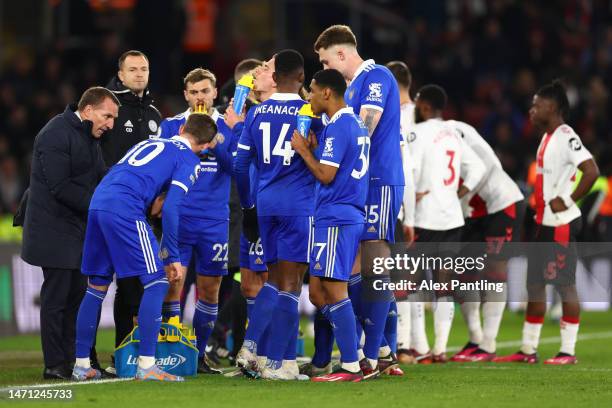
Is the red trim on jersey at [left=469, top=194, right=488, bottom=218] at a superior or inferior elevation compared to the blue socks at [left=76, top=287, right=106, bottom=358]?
superior

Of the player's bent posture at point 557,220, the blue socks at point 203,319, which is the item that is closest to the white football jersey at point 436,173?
the player's bent posture at point 557,220

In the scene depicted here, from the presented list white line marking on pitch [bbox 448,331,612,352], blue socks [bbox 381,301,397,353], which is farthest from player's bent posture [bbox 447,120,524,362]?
blue socks [bbox 381,301,397,353]

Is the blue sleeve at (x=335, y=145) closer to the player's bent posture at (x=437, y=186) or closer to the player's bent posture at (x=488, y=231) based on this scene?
the player's bent posture at (x=437, y=186)

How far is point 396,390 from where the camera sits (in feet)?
29.8

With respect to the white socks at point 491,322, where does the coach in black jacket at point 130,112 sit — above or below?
above

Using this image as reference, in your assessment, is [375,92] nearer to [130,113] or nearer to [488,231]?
[130,113]

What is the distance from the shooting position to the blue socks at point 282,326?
9.59m

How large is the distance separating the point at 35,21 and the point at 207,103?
42.6 feet

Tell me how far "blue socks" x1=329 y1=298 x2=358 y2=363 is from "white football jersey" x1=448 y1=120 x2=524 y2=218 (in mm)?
3416

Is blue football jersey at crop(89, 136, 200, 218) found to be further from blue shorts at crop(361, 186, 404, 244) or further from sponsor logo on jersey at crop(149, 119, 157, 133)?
sponsor logo on jersey at crop(149, 119, 157, 133)

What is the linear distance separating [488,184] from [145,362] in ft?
14.9

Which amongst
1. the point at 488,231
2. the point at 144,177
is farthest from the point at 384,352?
the point at 488,231

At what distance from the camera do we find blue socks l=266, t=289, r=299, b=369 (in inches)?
377

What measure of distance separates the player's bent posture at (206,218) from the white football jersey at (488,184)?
2689mm
